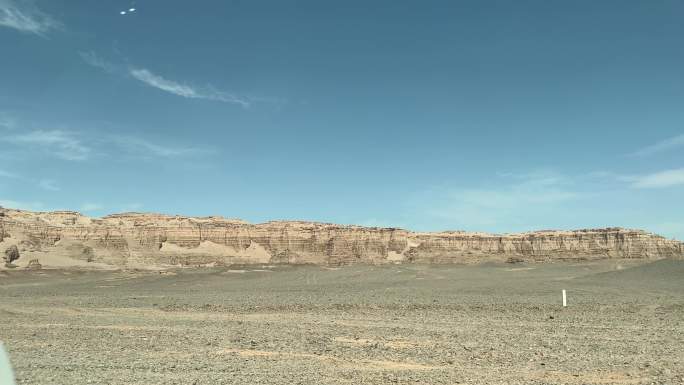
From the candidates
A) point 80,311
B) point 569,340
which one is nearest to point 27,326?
point 80,311

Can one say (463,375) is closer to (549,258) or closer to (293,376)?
(293,376)

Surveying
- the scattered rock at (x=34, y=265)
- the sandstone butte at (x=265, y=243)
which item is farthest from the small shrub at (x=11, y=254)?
the scattered rock at (x=34, y=265)

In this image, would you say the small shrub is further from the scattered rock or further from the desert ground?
the desert ground

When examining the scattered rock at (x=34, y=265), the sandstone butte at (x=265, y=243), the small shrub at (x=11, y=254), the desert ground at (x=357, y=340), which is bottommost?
the desert ground at (x=357, y=340)

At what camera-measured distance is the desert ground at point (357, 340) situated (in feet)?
34.9

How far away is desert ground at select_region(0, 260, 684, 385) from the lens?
1065 centimetres

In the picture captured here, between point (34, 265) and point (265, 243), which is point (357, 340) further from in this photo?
point (265, 243)

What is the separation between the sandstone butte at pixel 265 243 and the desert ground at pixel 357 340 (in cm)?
5093

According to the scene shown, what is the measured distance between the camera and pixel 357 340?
15.4 m

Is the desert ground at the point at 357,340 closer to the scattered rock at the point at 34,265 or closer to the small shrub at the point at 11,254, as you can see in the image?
the scattered rock at the point at 34,265

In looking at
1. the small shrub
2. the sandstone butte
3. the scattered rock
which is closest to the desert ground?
the scattered rock

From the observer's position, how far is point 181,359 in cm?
1233

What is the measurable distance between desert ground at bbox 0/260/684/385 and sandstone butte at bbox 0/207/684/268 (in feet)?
167

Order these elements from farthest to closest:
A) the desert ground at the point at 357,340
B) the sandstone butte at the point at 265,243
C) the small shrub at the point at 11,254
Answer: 1. the sandstone butte at the point at 265,243
2. the small shrub at the point at 11,254
3. the desert ground at the point at 357,340
